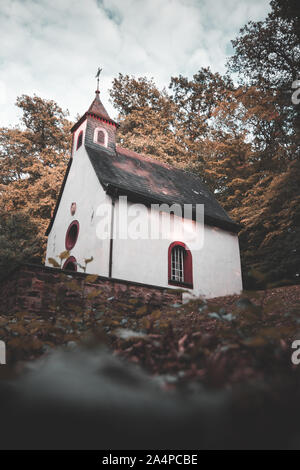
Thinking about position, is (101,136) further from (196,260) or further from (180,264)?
(196,260)

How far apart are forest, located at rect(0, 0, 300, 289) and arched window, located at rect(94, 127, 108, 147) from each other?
467 centimetres

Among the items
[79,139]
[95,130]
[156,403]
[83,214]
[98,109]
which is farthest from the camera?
[98,109]

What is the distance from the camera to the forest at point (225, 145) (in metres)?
11.4

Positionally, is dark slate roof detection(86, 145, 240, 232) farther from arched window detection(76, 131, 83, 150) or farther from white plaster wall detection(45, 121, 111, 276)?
arched window detection(76, 131, 83, 150)

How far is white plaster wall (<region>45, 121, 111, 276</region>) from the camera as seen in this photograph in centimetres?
1055

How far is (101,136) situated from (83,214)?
4.50 metres

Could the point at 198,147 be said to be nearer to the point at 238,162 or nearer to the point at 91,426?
the point at 238,162

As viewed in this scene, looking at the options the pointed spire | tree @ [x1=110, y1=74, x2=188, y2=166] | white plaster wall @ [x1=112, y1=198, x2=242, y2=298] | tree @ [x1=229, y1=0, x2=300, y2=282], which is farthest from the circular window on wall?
tree @ [x1=110, y1=74, x2=188, y2=166]

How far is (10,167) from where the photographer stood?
2281 cm

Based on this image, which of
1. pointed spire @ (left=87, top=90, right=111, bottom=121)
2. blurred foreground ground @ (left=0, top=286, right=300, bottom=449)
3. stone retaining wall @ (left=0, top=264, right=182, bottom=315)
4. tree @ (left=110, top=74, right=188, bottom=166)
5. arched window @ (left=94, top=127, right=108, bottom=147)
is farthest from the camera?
tree @ (left=110, top=74, right=188, bottom=166)

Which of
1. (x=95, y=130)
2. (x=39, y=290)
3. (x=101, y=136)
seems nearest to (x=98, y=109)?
(x=95, y=130)

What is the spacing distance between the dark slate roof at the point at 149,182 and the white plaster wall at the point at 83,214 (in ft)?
1.51

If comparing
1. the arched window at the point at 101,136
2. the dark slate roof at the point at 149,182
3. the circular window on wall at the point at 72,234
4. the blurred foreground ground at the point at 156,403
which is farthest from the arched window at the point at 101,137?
the blurred foreground ground at the point at 156,403

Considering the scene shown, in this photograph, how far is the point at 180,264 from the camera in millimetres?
12375
